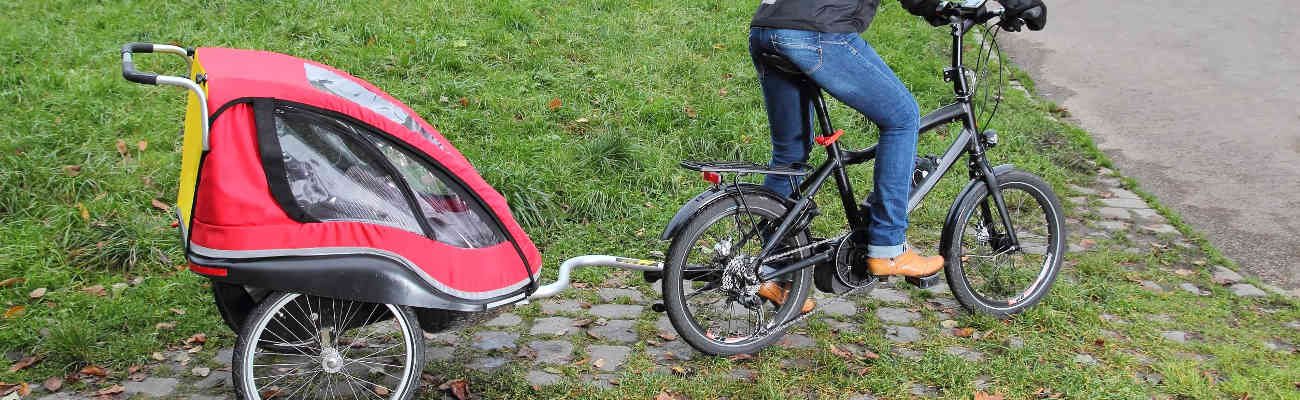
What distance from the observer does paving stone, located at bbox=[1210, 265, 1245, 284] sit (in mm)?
5449

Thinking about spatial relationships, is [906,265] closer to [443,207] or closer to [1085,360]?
[1085,360]

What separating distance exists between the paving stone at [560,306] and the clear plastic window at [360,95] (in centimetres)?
143

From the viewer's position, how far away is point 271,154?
3143mm

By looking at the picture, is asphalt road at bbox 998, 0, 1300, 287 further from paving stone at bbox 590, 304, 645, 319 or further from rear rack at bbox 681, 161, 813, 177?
paving stone at bbox 590, 304, 645, 319

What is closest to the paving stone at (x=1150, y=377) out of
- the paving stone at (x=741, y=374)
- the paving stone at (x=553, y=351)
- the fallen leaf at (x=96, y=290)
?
the paving stone at (x=741, y=374)

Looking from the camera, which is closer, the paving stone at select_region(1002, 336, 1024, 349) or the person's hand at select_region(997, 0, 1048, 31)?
the person's hand at select_region(997, 0, 1048, 31)

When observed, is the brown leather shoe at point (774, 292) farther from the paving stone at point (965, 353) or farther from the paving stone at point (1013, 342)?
the paving stone at point (1013, 342)

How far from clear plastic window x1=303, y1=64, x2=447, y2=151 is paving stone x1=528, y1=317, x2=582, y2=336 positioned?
125 centimetres

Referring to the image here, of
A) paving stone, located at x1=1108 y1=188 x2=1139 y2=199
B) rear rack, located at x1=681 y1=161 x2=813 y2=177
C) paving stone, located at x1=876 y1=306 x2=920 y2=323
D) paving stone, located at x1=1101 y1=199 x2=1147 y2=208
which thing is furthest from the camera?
paving stone, located at x1=1108 y1=188 x2=1139 y2=199

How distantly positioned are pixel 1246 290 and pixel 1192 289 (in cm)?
27

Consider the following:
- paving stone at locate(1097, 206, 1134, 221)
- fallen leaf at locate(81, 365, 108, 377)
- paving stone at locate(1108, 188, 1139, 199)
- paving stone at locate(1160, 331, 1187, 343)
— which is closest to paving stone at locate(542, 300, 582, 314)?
fallen leaf at locate(81, 365, 108, 377)

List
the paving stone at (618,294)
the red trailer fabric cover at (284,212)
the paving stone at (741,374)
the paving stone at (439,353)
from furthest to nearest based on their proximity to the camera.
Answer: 1. the paving stone at (618,294)
2. the paving stone at (439,353)
3. the paving stone at (741,374)
4. the red trailer fabric cover at (284,212)

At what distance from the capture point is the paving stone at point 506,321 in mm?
4684

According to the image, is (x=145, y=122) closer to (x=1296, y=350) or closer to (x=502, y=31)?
(x=502, y=31)
